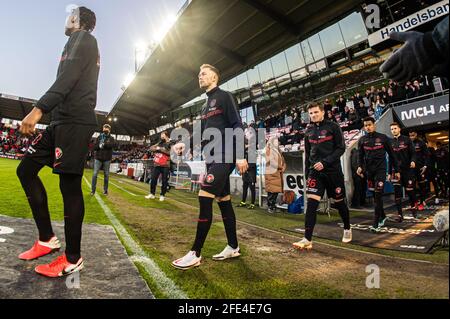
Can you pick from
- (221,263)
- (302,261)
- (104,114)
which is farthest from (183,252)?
(104,114)

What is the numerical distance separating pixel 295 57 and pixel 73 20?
71.2 feet

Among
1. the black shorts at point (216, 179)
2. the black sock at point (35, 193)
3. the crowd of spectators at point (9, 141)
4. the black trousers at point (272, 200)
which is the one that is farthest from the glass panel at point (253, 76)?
the crowd of spectators at point (9, 141)

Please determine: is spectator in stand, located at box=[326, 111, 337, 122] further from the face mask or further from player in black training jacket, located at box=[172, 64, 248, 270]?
the face mask

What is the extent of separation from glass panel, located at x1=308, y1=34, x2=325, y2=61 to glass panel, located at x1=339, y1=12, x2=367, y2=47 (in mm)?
1878

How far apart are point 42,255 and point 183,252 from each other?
1.36 m

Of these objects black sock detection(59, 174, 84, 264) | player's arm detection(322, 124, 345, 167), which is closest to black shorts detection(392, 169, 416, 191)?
player's arm detection(322, 124, 345, 167)

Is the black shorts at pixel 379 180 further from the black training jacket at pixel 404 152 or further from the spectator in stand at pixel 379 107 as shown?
the spectator in stand at pixel 379 107

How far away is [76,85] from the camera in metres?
2.20

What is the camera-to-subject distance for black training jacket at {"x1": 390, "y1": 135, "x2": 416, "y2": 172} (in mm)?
6480

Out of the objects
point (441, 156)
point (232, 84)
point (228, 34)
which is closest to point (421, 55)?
point (441, 156)

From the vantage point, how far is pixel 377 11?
54.2ft

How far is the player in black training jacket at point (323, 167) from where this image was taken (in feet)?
11.7

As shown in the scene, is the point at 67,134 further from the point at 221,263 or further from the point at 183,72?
the point at 183,72
